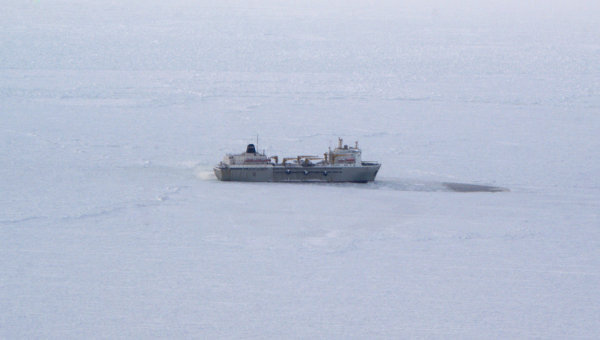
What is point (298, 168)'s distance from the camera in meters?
18.0

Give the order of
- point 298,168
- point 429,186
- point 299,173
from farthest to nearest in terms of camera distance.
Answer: point 299,173
point 298,168
point 429,186

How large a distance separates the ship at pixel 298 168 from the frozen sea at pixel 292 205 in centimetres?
32

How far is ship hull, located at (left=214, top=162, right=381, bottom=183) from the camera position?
1777 cm

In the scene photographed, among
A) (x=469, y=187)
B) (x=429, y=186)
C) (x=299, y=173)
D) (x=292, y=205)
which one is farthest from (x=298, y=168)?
(x=469, y=187)

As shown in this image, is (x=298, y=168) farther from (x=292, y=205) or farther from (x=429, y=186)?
(x=429, y=186)

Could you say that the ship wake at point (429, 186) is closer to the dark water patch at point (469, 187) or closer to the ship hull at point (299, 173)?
the dark water patch at point (469, 187)

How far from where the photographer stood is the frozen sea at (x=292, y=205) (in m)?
10.5

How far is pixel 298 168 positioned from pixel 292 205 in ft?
7.38

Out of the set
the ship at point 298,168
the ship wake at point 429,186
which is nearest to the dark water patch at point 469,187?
the ship wake at point 429,186

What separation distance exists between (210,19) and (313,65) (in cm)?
3106

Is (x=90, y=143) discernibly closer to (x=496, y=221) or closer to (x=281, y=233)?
(x=281, y=233)

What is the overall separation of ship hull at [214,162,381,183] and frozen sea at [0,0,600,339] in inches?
11.5

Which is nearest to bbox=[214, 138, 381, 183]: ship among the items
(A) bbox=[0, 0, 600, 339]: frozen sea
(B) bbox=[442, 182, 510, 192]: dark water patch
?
(A) bbox=[0, 0, 600, 339]: frozen sea

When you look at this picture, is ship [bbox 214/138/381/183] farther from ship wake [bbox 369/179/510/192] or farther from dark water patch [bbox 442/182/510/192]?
dark water patch [bbox 442/182/510/192]
